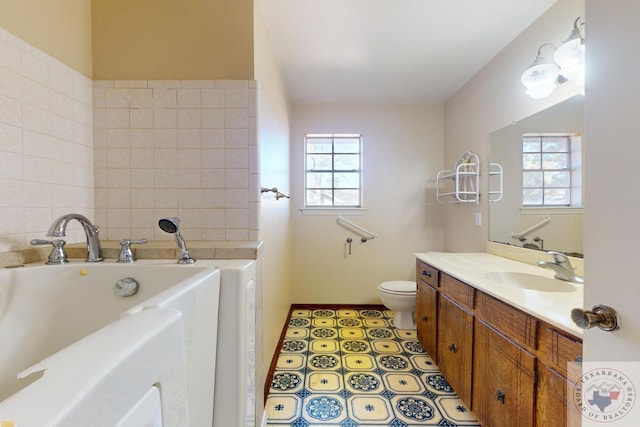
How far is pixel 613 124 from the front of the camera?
0.58 metres

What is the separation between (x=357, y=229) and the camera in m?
2.92

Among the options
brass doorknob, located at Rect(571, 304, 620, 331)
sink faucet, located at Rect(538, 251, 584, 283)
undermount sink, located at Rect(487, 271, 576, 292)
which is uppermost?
brass doorknob, located at Rect(571, 304, 620, 331)

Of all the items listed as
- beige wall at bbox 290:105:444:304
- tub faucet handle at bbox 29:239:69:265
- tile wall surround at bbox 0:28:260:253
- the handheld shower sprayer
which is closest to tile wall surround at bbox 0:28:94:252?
tile wall surround at bbox 0:28:260:253

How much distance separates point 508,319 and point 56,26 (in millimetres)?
2392

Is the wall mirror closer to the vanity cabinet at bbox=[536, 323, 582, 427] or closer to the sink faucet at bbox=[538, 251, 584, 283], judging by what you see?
the sink faucet at bbox=[538, 251, 584, 283]

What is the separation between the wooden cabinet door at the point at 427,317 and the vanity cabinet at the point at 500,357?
2 cm

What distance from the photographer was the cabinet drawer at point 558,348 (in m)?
0.83

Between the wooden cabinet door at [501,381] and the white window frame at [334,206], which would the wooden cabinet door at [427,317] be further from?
the white window frame at [334,206]

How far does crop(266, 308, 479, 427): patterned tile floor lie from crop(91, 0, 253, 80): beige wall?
1.82 m

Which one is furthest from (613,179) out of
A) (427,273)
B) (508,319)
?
(427,273)

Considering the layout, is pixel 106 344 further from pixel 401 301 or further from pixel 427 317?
pixel 401 301

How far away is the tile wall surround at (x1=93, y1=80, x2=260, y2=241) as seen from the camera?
1400 millimetres

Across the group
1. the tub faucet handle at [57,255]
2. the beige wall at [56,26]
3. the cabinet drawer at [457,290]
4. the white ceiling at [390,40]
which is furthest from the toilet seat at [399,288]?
the beige wall at [56,26]

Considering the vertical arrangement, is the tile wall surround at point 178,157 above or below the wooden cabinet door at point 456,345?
above
